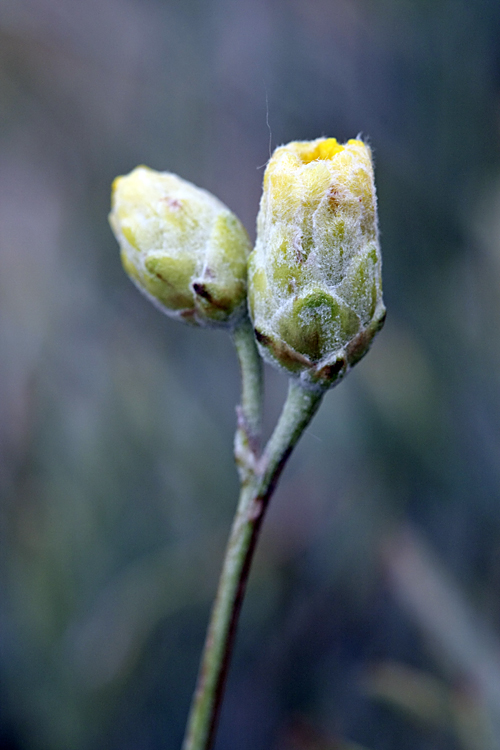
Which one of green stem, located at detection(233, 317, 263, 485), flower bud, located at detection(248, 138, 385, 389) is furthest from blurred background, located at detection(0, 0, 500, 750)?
flower bud, located at detection(248, 138, 385, 389)

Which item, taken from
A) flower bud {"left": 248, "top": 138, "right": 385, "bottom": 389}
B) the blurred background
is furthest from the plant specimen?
the blurred background

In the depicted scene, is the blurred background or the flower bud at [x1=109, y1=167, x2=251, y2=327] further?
the blurred background

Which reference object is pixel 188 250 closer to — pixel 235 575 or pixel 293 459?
pixel 235 575

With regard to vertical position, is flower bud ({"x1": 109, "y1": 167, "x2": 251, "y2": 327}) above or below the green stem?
above

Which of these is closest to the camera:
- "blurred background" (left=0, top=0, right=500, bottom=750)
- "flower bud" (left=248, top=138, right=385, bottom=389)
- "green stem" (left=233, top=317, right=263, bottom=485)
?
"flower bud" (left=248, top=138, right=385, bottom=389)

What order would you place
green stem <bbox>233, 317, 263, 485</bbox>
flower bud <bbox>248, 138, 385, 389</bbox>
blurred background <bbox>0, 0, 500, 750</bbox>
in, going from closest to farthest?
1. flower bud <bbox>248, 138, 385, 389</bbox>
2. green stem <bbox>233, 317, 263, 485</bbox>
3. blurred background <bbox>0, 0, 500, 750</bbox>

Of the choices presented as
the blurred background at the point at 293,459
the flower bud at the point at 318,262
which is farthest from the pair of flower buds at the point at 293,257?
the blurred background at the point at 293,459

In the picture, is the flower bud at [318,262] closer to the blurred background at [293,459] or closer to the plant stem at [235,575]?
the plant stem at [235,575]

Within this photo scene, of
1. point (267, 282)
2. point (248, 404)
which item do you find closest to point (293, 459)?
point (248, 404)

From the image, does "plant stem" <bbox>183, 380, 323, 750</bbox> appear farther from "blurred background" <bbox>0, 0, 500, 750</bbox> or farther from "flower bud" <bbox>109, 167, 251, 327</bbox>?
"blurred background" <bbox>0, 0, 500, 750</bbox>

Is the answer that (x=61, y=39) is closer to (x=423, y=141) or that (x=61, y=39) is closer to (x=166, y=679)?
(x=423, y=141)
